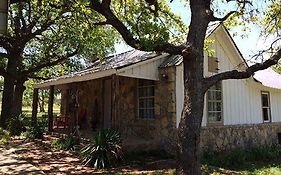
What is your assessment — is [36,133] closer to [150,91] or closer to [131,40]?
[150,91]

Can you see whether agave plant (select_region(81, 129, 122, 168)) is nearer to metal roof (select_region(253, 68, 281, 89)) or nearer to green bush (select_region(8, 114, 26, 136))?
green bush (select_region(8, 114, 26, 136))

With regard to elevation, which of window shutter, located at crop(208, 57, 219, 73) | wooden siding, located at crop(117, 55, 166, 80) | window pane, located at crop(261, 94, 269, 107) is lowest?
window pane, located at crop(261, 94, 269, 107)

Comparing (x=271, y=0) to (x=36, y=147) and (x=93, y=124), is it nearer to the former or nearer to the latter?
(x=93, y=124)

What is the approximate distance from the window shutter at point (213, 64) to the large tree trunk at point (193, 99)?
6082 mm

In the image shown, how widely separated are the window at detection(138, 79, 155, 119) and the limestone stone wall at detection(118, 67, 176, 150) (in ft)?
0.71

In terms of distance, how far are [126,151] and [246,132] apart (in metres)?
7.13

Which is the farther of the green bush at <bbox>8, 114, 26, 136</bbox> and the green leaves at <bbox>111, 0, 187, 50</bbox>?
the green bush at <bbox>8, 114, 26, 136</bbox>

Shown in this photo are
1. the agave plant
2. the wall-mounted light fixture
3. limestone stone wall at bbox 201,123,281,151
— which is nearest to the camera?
the wall-mounted light fixture

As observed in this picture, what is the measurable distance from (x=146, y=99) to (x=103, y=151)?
4.11 meters

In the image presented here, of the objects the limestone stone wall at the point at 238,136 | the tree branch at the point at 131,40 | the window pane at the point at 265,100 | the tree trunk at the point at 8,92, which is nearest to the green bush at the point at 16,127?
the tree trunk at the point at 8,92

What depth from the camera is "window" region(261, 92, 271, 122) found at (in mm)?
16438

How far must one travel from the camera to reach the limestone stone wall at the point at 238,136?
1244cm

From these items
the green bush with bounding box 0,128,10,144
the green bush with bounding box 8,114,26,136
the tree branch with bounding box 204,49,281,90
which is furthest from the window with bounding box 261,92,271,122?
the green bush with bounding box 8,114,26,136

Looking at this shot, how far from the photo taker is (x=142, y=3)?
10.5m
